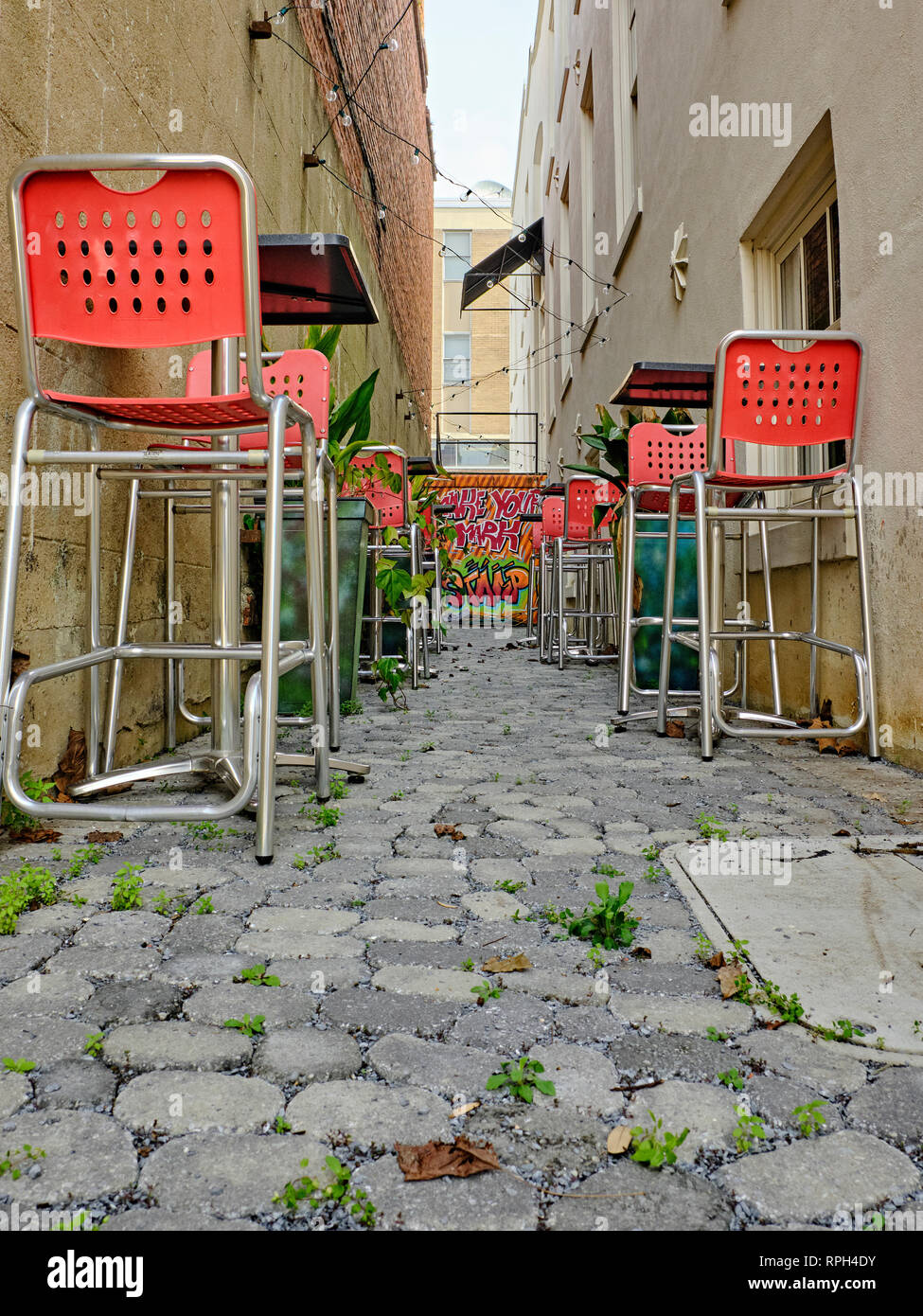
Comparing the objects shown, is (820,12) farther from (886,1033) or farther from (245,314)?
(886,1033)

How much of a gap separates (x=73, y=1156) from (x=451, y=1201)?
14.3 inches

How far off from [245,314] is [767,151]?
3.32 metres

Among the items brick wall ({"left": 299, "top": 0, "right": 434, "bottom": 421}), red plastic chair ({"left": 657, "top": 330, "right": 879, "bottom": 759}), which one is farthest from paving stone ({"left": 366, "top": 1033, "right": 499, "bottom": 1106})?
brick wall ({"left": 299, "top": 0, "right": 434, "bottom": 421})

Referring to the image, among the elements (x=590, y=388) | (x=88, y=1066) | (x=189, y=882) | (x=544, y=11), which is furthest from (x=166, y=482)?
(x=544, y=11)

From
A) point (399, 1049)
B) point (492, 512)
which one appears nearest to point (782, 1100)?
point (399, 1049)

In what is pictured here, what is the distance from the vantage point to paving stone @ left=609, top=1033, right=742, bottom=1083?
1055 mm

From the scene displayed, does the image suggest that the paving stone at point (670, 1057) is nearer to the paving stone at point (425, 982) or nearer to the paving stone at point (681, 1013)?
the paving stone at point (681, 1013)

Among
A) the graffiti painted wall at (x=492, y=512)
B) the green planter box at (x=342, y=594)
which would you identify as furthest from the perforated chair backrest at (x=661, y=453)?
the graffiti painted wall at (x=492, y=512)

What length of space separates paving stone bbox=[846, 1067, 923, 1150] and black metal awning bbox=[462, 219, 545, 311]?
53.5 ft

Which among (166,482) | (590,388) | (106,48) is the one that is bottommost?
(166,482)

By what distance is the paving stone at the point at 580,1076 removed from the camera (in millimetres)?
→ 986

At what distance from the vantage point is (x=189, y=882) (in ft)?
5.72

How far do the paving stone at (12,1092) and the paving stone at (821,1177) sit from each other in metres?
0.71

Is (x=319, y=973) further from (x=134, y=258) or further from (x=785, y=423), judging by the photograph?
(x=785, y=423)
